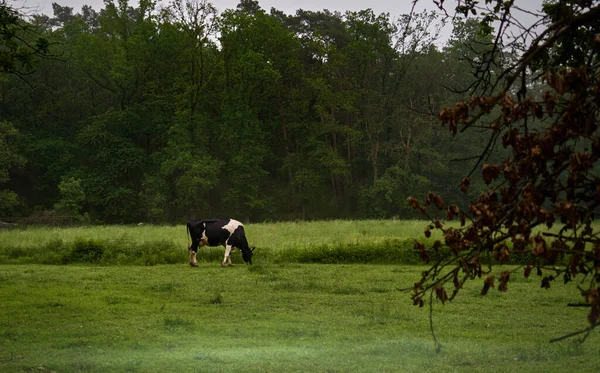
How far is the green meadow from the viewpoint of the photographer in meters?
9.33

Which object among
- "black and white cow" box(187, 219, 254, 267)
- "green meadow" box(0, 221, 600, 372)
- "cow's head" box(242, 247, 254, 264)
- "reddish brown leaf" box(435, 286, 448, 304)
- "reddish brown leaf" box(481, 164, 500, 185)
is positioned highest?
"reddish brown leaf" box(481, 164, 500, 185)

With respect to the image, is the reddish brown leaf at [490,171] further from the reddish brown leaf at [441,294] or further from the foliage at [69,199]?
the foliage at [69,199]

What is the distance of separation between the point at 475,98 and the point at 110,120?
194ft

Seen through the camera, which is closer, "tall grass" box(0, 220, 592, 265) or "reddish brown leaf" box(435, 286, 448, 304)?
"reddish brown leaf" box(435, 286, 448, 304)

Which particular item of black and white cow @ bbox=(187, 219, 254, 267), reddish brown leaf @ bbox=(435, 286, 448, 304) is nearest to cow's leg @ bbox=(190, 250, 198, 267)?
black and white cow @ bbox=(187, 219, 254, 267)

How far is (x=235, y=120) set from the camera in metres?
60.8

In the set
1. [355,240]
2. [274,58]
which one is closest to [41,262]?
[355,240]

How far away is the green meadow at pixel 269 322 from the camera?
9.33 meters

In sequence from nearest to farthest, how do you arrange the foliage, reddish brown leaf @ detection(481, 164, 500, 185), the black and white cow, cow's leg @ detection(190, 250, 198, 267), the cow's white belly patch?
1. reddish brown leaf @ detection(481, 164, 500, 185)
2. cow's leg @ detection(190, 250, 198, 267)
3. the black and white cow
4. the cow's white belly patch
5. the foliage

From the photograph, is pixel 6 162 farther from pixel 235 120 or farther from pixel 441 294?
pixel 441 294

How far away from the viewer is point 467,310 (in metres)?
14.0

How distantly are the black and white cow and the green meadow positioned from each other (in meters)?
1.22

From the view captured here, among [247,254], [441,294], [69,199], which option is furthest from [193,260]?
[69,199]

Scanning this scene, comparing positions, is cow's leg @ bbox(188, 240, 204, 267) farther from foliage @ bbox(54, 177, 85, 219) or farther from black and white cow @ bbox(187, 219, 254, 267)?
foliage @ bbox(54, 177, 85, 219)
